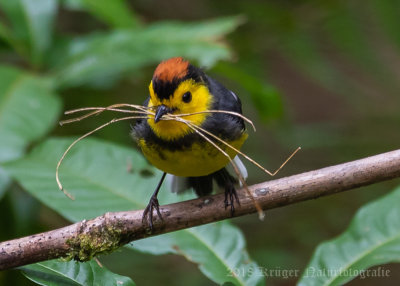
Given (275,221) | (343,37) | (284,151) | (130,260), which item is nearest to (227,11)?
(343,37)

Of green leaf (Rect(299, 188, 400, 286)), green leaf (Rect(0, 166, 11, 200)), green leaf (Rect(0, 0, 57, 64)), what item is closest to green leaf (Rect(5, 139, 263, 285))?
green leaf (Rect(0, 166, 11, 200))

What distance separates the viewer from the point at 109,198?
2.57 metres

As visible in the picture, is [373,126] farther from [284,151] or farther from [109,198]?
[109,198]

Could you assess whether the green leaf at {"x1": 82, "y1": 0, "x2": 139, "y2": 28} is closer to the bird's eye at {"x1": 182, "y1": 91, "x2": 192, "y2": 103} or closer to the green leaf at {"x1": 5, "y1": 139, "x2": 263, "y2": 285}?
the green leaf at {"x1": 5, "y1": 139, "x2": 263, "y2": 285}

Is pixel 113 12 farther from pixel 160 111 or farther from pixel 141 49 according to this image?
pixel 160 111

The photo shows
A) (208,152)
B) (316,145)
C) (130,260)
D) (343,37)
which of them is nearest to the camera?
(208,152)

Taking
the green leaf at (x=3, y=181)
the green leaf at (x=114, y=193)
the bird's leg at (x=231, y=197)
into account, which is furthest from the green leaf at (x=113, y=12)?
the bird's leg at (x=231, y=197)

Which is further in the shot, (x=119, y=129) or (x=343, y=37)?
(x=343, y=37)

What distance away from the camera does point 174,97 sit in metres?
2.31

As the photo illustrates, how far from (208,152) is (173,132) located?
0.54 ft

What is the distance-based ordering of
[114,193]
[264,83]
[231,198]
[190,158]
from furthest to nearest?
[264,83], [114,193], [190,158], [231,198]

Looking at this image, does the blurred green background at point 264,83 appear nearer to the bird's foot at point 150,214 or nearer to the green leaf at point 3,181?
the green leaf at point 3,181

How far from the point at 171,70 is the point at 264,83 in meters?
1.99

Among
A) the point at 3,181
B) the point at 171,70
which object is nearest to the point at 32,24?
the point at 3,181
